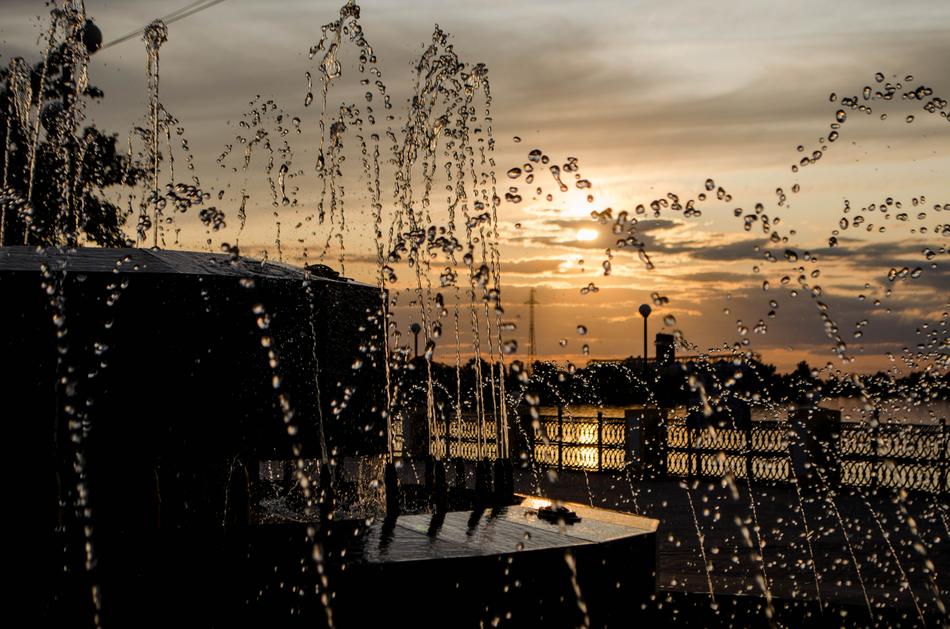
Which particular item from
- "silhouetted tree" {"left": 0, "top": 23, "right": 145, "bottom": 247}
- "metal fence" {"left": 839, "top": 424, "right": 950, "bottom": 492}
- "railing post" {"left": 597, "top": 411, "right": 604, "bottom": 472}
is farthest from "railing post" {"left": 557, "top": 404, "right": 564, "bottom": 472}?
"silhouetted tree" {"left": 0, "top": 23, "right": 145, "bottom": 247}

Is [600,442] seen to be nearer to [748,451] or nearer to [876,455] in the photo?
[748,451]

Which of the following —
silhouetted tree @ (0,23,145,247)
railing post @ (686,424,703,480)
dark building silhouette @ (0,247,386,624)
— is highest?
silhouetted tree @ (0,23,145,247)

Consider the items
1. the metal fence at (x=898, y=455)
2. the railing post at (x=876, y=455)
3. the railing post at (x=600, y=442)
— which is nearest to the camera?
the metal fence at (x=898, y=455)

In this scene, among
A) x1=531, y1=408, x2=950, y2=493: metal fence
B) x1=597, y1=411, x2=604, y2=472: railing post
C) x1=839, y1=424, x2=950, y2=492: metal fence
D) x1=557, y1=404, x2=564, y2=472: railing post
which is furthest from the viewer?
x1=557, y1=404, x2=564, y2=472: railing post

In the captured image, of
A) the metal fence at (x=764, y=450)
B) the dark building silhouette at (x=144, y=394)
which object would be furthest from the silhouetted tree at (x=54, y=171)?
the dark building silhouette at (x=144, y=394)

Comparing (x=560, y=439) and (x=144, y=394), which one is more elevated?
(x=144, y=394)

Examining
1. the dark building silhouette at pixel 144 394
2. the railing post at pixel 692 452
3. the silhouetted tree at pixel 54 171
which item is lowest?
the railing post at pixel 692 452

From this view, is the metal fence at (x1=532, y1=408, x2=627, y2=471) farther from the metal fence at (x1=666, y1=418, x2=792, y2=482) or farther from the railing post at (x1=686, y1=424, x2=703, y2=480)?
the railing post at (x1=686, y1=424, x2=703, y2=480)

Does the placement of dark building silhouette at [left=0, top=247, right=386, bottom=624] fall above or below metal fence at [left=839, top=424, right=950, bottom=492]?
above

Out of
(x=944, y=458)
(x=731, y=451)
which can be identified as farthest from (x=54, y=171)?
(x=944, y=458)

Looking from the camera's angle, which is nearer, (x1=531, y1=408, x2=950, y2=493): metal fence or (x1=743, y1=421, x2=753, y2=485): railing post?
(x1=531, y1=408, x2=950, y2=493): metal fence

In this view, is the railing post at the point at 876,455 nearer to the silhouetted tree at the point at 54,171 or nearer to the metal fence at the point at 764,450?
the metal fence at the point at 764,450

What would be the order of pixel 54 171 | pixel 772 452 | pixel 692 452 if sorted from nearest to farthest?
pixel 772 452, pixel 692 452, pixel 54 171

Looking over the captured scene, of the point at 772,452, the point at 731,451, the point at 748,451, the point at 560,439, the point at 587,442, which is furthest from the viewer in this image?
the point at 587,442
